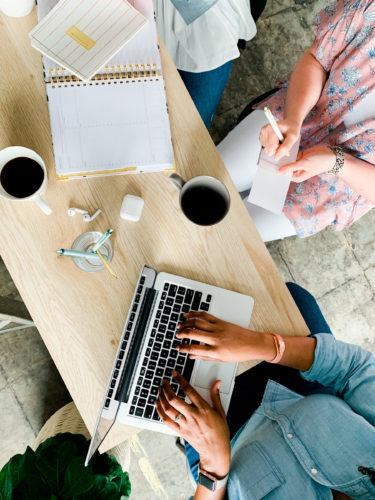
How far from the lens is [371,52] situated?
1182 millimetres

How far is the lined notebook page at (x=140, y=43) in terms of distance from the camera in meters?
1.09

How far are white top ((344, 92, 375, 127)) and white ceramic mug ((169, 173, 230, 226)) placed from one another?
23.2 inches

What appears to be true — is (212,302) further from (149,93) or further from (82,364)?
(149,93)

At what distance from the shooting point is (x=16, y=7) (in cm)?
105

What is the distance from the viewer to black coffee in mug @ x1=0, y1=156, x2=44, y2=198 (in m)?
0.98

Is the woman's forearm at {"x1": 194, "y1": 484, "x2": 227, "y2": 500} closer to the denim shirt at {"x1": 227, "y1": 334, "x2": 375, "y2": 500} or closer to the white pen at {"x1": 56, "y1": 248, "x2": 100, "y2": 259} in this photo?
the denim shirt at {"x1": 227, "y1": 334, "x2": 375, "y2": 500}

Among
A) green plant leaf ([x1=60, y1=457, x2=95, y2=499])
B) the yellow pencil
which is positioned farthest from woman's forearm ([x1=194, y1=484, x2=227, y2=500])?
the yellow pencil

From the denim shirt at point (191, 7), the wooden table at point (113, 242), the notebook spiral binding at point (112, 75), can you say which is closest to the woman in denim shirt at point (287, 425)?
the wooden table at point (113, 242)

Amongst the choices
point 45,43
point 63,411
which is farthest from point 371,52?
point 63,411

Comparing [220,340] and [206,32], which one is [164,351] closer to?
[220,340]

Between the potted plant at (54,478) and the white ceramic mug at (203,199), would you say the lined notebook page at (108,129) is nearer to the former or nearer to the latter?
the white ceramic mug at (203,199)

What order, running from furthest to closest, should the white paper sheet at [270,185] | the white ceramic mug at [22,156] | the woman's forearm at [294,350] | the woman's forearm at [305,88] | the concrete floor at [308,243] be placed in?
1. the concrete floor at [308,243]
2. the woman's forearm at [305,88]
3. the white paper sheet at [270,185]
4. the woman's forearm at [294,350]
5. the white ceramic mug at [22,156]

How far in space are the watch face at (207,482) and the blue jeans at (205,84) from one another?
128cm

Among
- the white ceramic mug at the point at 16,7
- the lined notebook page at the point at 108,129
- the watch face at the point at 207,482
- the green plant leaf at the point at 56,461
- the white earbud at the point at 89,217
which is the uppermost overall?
the white ceramic mug at the point at 16,7
